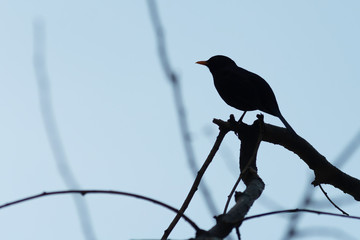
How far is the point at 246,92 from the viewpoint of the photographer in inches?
194

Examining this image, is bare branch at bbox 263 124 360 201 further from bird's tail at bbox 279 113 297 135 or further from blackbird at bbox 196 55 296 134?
blackbird at bbox 196 55 296 134

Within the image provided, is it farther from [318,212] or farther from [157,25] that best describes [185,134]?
[318,212]

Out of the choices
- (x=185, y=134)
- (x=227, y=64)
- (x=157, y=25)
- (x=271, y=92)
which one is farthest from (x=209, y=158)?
(x=227, y=64)

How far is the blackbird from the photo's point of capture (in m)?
4.89

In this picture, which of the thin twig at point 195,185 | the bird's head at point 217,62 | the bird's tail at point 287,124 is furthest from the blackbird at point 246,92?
the thin twig at point 195,185

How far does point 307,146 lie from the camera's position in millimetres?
3441

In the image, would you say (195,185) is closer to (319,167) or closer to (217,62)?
(319,167)

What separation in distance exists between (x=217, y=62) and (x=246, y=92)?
1550mm

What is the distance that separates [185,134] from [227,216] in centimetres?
70

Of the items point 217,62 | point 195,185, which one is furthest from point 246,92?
point 195,185

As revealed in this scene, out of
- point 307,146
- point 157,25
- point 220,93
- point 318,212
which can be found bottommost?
point 318,212

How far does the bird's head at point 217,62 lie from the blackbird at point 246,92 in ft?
2.35

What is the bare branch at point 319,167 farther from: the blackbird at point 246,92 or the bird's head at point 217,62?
the bird's head at point 217,62

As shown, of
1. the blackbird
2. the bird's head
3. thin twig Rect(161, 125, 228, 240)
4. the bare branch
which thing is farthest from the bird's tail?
the bird's head
